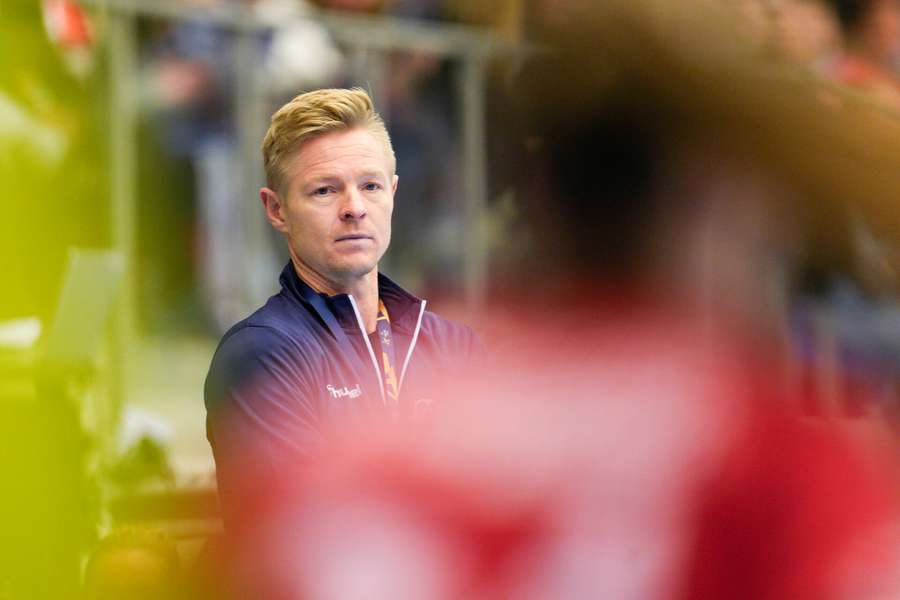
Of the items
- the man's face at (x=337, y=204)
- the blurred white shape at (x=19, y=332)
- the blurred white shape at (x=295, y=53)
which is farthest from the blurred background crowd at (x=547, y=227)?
the blurred white shape at (x=295, y=53)

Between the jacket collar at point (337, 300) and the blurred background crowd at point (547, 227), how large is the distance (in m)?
0.10

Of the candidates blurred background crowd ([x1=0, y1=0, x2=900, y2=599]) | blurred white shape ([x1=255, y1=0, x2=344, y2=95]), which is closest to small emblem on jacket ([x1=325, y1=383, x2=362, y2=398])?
blurred background crowd ([x1=0, y1=0, x2=900, y2=599])

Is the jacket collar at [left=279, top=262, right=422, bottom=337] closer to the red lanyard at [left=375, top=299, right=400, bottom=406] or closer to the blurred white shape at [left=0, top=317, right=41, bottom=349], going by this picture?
the red lanyard at [left=375, top=299, right=400, bottom=406]

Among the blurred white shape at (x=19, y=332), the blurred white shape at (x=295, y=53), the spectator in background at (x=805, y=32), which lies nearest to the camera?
the blurred white shape at (x=19, y=332)

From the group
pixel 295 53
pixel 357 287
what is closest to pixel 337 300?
pixel 357 287

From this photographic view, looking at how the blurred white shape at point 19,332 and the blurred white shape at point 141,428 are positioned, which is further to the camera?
the blurred white shape at point 141,428

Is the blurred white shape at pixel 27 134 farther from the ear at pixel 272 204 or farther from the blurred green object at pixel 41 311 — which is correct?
the ear at pixel 272 204

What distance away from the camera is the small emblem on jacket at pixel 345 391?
0.69 meters

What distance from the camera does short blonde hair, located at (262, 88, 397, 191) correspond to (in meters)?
0.68

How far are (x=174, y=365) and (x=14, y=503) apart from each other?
420 mm

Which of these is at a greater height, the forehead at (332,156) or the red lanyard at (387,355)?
the forehead at (332,156)

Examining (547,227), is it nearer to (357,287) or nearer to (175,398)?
(357,287)

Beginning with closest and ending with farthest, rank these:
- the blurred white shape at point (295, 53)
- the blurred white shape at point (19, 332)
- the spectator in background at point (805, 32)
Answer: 1. the blurred white shape at point (19, 332)
2. the spectator in background at point (805, 32)
3. the blurred white shape at point (295, 53)

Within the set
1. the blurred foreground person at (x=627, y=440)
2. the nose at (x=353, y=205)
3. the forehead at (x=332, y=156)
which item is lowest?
the blurred foreground person at (x=627, y=440)
